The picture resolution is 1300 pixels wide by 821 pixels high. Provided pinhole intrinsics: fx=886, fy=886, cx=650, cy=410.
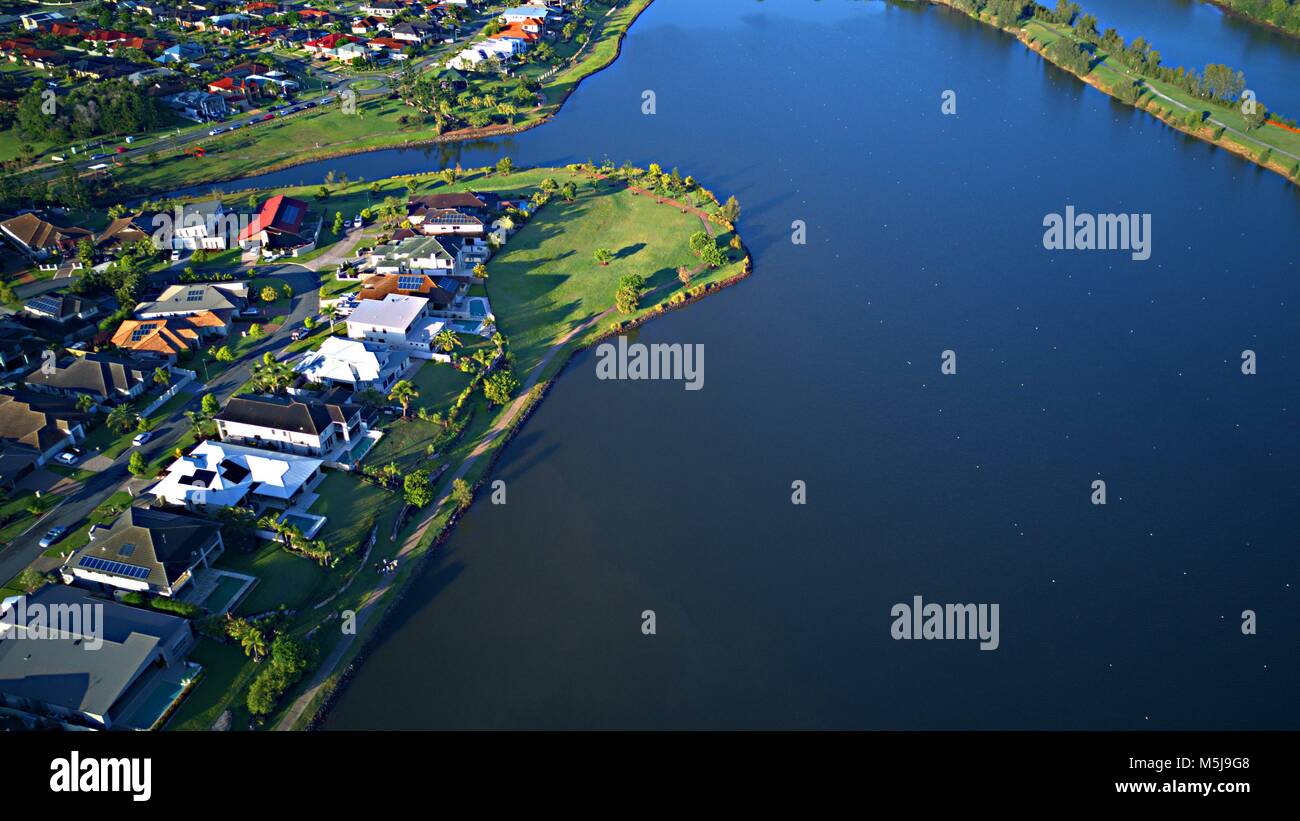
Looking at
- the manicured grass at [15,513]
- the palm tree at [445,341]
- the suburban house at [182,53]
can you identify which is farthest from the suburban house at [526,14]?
the manicured grass at [15,513]

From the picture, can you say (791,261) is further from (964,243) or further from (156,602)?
(156,602)

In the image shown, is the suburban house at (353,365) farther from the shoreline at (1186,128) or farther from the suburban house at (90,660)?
the shoreline at (1186,128)

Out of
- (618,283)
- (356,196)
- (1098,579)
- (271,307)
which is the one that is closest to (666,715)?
(1098,579)

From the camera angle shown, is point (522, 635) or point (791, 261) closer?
point (522, 635)

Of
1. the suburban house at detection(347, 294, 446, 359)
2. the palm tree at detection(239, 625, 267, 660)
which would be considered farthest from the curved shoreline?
the suburban house at detection(347, 294, 446, 359)

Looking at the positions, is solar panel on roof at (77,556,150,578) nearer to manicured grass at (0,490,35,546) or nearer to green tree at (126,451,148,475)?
manicured grass at (0,490,35,546)

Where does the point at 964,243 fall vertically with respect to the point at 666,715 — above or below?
above
